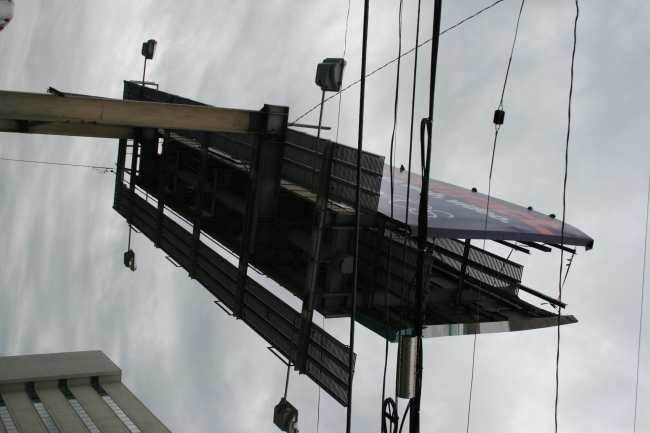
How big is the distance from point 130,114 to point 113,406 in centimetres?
6519

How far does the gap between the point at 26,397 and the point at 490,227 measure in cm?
6964

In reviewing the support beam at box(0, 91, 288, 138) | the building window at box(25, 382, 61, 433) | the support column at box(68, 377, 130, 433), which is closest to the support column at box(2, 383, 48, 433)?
the building window at box(25, 382, 61, 433)

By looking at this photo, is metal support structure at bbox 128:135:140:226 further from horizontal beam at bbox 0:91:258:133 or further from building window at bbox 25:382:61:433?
building window at bbox 25:382:61:433

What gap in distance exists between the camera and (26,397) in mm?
68125

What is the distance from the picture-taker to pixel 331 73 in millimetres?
11711

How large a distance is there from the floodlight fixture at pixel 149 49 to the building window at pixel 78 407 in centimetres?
5337

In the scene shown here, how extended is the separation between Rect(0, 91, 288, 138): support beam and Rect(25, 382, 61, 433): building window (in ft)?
192

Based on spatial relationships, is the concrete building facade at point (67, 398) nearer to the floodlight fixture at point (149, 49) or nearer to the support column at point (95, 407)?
the support column at point (95, 407)

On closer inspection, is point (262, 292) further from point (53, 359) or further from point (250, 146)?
point (53, 359)

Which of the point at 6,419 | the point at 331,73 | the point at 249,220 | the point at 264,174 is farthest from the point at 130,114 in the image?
the point at 6,419

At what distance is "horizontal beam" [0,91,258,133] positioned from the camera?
11.9 metres

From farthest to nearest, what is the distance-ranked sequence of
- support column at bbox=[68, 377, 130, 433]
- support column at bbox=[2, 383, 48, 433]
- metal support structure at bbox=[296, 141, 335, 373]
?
support column at bbox=[68, 377, 130, 433]
support column at bbox=[2, 383, 48, 433]
metal support structure at bbox=[296, 141, 335, 373]

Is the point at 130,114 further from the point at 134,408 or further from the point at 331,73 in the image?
the point at 134,408

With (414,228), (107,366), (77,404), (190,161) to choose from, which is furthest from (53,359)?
(414,228)
